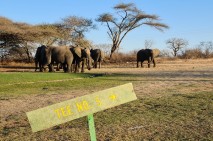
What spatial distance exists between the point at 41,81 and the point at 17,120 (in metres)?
8.55

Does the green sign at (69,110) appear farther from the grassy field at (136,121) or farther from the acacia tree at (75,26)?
the acacia tree at (75,26)

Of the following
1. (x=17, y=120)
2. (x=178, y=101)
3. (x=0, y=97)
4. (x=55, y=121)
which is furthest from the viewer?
(x=0, y=97)

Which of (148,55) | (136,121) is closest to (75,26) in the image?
(148,55)

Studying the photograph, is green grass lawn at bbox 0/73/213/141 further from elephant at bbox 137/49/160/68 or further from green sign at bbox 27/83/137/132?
elephant at bbox 137/49/160/68

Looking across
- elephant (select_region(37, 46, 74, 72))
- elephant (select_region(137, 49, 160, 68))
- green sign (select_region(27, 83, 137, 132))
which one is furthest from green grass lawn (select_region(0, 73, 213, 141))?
elephant (select_region(137, 49, 160, 68))

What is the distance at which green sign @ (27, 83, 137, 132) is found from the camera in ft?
13.3

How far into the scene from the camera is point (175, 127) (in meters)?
6.38

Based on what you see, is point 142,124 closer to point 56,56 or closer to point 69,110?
point 69,110

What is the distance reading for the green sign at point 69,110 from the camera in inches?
159

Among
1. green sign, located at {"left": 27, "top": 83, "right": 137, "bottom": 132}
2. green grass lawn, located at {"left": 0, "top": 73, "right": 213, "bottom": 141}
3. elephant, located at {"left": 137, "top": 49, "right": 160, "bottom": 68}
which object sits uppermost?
elephant, located at {"left": 137, "top": 49, "right": 160, "bottom": 68}

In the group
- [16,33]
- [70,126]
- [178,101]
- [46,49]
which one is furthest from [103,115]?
[16,33]

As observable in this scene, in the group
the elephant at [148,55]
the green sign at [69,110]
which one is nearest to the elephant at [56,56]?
the elephant at [148,55]

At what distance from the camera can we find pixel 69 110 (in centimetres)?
405

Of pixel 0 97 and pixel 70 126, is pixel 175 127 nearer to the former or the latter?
pixel 70 126
